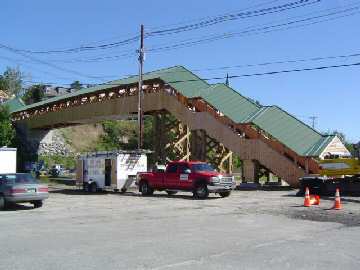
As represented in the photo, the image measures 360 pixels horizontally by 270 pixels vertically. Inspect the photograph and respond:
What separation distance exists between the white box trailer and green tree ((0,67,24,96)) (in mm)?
79016

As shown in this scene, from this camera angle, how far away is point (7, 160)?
32.4 metres

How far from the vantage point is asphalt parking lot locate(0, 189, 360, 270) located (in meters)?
10.0

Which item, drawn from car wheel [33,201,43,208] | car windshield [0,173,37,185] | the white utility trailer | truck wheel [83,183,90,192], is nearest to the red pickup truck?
the white utility trailer

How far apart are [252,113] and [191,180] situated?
10.2m

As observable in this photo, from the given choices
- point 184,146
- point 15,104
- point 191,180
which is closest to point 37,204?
point 191,180

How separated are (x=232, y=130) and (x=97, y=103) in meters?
16.4

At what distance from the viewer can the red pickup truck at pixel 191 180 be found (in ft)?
91.4

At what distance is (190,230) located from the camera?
585 inches

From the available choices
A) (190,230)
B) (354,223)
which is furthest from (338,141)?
(190,230)

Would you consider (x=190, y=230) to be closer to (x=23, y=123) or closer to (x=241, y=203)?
(x=241, y=203)

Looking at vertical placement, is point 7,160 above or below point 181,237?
above

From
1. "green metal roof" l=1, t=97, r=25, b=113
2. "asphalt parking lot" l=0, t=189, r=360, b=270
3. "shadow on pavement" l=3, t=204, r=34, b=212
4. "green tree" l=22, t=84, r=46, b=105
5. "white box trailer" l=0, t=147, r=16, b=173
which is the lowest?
"asphalt parking lot" l=0, t=189, r=360, b=270

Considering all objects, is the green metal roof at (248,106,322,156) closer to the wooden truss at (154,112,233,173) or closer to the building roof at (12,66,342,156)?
the building roof at (12,66,342,156)

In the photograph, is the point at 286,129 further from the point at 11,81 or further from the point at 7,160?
the point at 11,81
